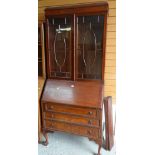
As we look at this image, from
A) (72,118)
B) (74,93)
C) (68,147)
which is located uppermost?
(74,93)

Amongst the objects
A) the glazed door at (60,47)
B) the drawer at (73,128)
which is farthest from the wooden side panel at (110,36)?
the drawer at (73,128)

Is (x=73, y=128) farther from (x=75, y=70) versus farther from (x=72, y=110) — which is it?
(x=75, y=70)

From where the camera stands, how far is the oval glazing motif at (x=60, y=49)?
7.06 ft

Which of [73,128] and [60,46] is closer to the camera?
[73,128]

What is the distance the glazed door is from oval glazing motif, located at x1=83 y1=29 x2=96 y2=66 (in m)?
0.17

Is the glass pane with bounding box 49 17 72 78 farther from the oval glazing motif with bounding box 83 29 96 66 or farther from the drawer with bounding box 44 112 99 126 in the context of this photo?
the drawer with bounding box 44 112 99 126

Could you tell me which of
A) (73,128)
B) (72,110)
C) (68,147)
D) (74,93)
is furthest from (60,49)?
(68,147)

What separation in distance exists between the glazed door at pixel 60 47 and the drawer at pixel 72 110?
0.39m

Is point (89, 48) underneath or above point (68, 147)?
above

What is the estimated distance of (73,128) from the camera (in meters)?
2.07

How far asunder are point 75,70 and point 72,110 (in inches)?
19.9
